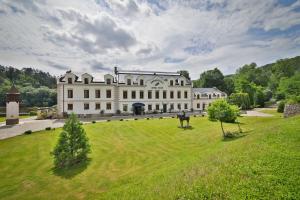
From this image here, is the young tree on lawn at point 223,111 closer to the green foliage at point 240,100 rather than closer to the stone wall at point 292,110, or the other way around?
the stone wall at point 292,110

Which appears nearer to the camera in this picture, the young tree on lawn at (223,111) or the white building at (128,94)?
the young tree on lawn at (223,111)

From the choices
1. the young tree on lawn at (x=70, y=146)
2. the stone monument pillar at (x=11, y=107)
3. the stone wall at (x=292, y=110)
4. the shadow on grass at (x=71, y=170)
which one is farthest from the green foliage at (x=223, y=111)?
the stone monument pillar at (x=11, y=107)

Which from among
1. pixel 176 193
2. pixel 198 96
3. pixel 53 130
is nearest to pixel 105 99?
pixel 53 130

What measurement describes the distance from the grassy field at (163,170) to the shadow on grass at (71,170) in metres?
0.01

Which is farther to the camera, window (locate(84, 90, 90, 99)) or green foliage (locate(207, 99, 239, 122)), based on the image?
window (locate(84, 90, 90, 99))

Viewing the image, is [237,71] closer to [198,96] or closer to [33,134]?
[198,96]

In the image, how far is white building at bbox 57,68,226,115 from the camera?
40.7 m

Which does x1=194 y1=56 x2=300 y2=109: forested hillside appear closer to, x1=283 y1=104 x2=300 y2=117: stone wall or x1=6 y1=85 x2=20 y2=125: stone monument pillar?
x1=283 y1=104 x2=300 y2=117: stone wall

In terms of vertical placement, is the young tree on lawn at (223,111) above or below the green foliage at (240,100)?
below

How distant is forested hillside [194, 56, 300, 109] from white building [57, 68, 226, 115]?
13016 mm

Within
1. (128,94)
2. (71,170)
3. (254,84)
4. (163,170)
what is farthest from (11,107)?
(254,84)

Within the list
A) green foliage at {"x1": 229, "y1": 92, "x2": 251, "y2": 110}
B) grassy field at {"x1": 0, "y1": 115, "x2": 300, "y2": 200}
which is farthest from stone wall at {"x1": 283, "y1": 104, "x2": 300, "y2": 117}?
green foliage at {"x1": 229, "y1": 92, "x2": 251, "y2": 110}

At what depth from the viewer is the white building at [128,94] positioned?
134 ft

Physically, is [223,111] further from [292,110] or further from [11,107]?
[11,107]
